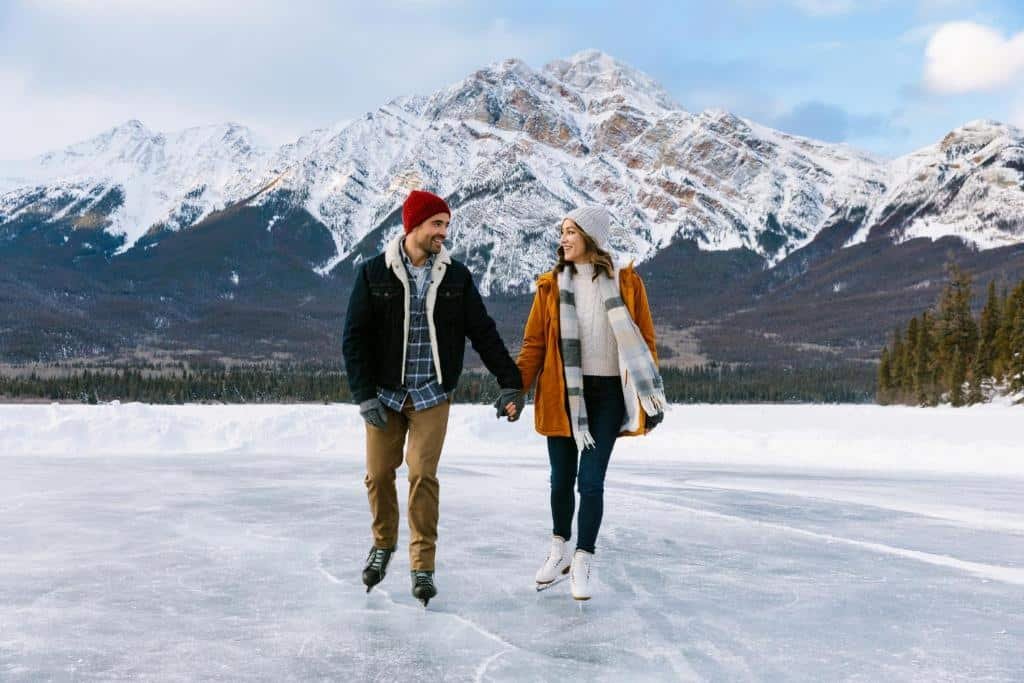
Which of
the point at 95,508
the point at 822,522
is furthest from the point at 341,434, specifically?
the point at 822,522

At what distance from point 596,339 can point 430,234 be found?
1209 millimetres

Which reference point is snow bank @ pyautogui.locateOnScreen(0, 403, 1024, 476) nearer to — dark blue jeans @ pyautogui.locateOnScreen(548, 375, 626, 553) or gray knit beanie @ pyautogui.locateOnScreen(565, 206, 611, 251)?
dark blue jeans @ pyautogui.locateOnScreen(548, 375, 626, 553)

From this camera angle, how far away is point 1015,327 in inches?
2311

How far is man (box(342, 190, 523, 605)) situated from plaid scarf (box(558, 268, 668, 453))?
0.38 m

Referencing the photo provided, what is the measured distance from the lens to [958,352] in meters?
64.8

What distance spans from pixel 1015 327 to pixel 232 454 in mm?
54938

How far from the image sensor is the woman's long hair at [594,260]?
5875mm

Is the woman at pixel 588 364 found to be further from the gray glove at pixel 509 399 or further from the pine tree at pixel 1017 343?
the pine tree at pixel 1017 343

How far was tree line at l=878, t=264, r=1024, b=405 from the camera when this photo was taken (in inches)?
→ 2345

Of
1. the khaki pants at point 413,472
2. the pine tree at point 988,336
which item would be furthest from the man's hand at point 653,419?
the pine tree at point 988,336

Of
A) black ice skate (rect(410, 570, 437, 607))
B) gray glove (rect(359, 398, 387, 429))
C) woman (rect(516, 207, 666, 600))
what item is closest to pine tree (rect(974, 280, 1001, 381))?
woman (rect(516, 207, 666, 600))

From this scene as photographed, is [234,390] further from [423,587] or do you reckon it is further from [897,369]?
[423,587]

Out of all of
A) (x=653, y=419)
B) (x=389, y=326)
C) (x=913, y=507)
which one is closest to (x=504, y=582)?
(x=653, y=419)

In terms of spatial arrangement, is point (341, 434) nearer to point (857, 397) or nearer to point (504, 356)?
point (504, 356)
